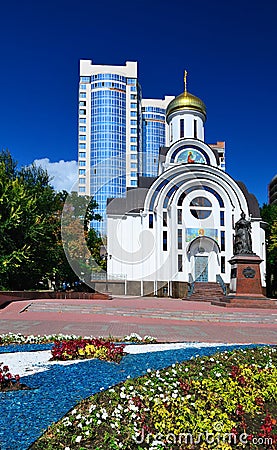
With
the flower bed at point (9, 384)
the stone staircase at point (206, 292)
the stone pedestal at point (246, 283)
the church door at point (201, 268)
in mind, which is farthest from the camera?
the church door at point (201, 268)

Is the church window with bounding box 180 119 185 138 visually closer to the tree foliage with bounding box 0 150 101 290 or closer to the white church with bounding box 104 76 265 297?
the white church with bounding box 104 76 265 297

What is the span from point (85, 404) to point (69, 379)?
3.47 feet

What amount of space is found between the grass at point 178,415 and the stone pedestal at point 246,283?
1662cm

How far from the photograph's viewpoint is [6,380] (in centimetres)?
487

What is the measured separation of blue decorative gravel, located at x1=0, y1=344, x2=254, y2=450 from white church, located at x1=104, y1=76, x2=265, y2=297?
25478 mm

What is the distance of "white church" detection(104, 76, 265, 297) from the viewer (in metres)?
32.2

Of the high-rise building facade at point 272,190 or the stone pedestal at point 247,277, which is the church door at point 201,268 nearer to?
the stone pedestal at point 247,277

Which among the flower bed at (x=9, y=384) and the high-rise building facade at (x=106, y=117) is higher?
the high-rise building facade at (x=106, y=117)

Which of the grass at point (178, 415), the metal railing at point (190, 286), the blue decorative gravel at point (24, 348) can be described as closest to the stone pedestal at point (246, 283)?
the metal railing at point (190, 286)

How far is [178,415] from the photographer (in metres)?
3.86

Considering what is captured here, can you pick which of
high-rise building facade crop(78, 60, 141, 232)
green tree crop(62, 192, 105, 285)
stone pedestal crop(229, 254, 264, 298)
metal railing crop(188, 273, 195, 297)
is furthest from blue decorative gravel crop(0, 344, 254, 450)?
high-rise building facade crop(78, 60, 141, 232)

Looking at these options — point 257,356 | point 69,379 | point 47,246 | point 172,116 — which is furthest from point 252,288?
point 172,116

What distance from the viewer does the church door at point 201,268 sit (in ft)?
107

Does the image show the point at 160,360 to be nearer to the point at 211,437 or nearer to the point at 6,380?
the point at 6,380
